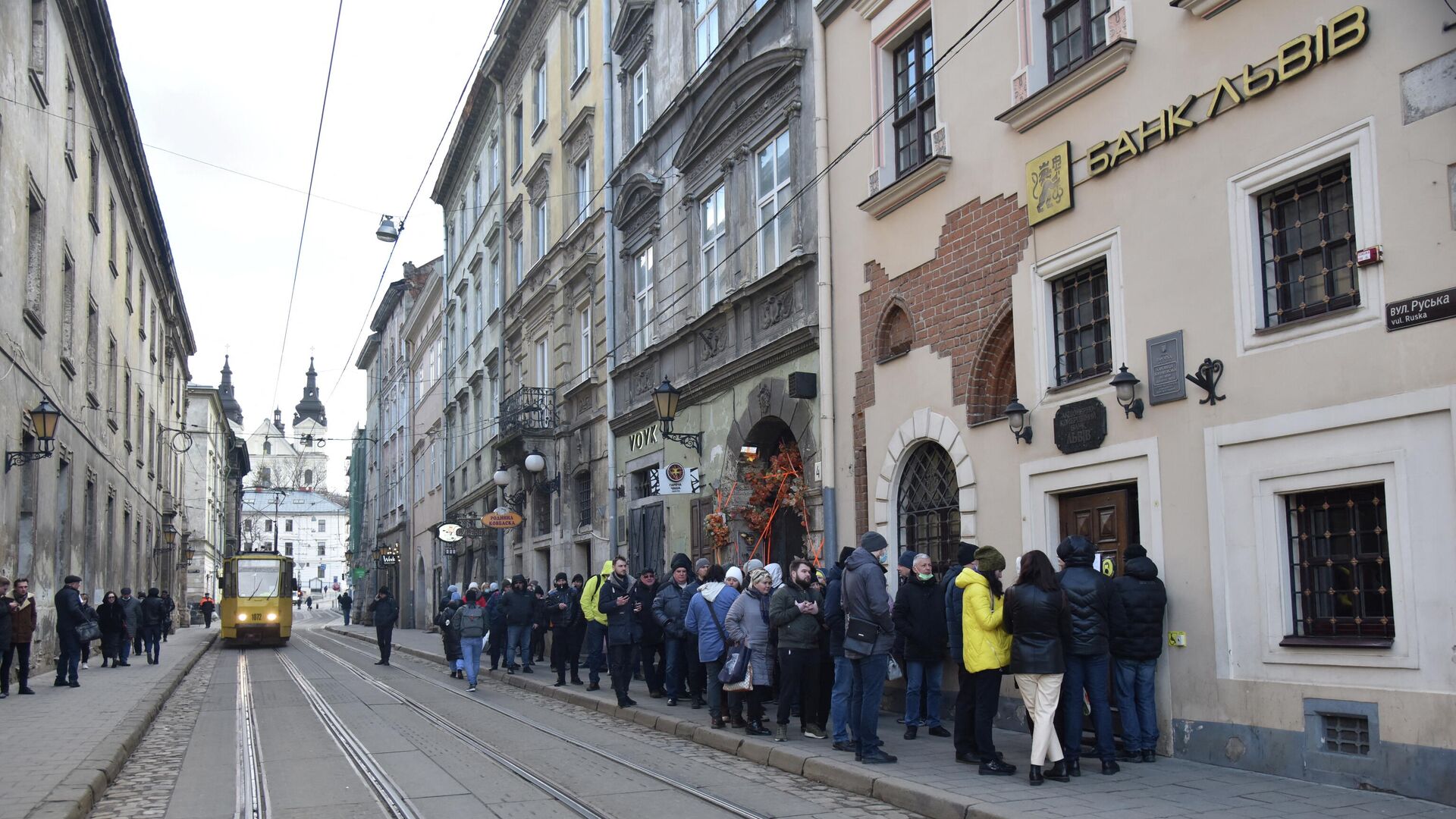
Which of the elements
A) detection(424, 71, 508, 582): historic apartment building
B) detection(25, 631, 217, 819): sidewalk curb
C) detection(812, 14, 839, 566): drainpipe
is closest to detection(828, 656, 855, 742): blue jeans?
detection(812, 14, 839, 566): drainpipe

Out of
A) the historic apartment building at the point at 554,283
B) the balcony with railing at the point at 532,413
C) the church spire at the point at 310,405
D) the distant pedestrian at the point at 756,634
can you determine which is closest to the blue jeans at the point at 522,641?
the historic apartment building at the point at 554,283

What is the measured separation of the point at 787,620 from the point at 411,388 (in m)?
46.5

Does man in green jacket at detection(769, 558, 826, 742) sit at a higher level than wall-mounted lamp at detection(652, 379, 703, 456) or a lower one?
lower

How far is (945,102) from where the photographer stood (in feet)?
45.5

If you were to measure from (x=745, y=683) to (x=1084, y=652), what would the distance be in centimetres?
369

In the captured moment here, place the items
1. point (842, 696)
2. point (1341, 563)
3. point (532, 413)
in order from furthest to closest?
point (532, 413) → point (842, 696) → point (1341, 563)

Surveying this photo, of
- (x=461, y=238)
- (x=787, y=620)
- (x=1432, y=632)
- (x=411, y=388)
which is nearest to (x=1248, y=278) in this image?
(x=1432, y=632)

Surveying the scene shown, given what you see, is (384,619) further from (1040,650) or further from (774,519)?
(1040,650)

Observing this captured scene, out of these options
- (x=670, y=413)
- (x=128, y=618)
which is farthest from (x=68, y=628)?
(x=670, y=413)

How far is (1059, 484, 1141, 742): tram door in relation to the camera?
11141 mm

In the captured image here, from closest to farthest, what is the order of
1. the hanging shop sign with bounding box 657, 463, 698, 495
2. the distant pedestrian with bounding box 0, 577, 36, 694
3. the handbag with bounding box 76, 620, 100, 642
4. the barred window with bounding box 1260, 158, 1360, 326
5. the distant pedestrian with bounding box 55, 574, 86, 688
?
the barred window with bounding box 1260, 158, 1360, 326, the distant pedestrian with bounding box 0, 577, 36, 694, the distant pedestrian with bounding box 55, 574, 86, 688, the handbag with bounding box 76, 620, 100, 642, the hanging shop sign with bounding box 657, 463, 698, 495

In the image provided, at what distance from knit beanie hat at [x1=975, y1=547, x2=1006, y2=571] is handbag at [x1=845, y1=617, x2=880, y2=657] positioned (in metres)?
1.23

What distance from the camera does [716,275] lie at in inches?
792

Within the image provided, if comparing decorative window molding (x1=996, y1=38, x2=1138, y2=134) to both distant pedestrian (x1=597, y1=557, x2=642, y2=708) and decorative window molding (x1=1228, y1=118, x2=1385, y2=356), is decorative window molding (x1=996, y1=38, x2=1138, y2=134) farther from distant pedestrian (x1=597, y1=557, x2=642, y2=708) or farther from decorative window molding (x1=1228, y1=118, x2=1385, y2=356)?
distant pedestrian (x1=597, y1=557, x2=642, y2=708)
